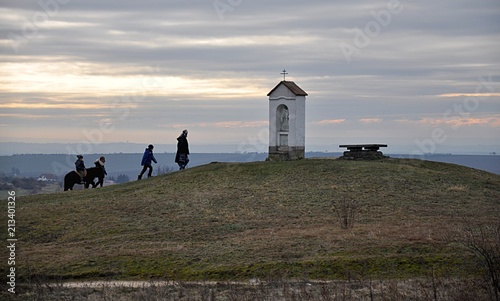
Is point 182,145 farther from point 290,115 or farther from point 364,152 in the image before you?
point 364,152

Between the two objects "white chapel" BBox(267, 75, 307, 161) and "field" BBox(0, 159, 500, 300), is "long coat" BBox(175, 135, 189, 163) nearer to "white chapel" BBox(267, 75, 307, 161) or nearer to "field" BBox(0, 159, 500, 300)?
"field" BBox(0, 159, 500, 300)

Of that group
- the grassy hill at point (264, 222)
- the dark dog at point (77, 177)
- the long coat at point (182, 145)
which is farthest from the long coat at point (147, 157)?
the dark dog at point (77, 177)

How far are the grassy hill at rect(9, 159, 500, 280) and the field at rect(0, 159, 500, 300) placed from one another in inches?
1.5

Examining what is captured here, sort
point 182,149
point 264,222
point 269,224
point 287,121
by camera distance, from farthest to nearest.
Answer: point 182,149, point 287,121, point 264,222, point 269,224

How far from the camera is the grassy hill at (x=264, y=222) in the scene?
19219 mm

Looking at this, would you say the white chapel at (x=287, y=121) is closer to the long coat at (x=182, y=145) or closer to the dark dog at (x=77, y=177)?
the long coat at (x=182, y=145)

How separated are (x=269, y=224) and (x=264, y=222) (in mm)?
349

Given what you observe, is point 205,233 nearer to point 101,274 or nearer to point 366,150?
point 101,274

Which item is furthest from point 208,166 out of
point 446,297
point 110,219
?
point 446,297

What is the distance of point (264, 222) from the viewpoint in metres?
25.0

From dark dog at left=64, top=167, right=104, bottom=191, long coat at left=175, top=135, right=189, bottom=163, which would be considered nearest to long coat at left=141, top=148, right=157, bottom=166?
long coat at left=175, top=135, right=189, bottom=163

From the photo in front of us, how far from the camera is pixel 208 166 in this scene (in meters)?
35.8

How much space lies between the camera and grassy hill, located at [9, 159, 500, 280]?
19219mm

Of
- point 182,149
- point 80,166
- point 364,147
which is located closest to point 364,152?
point 364,147
